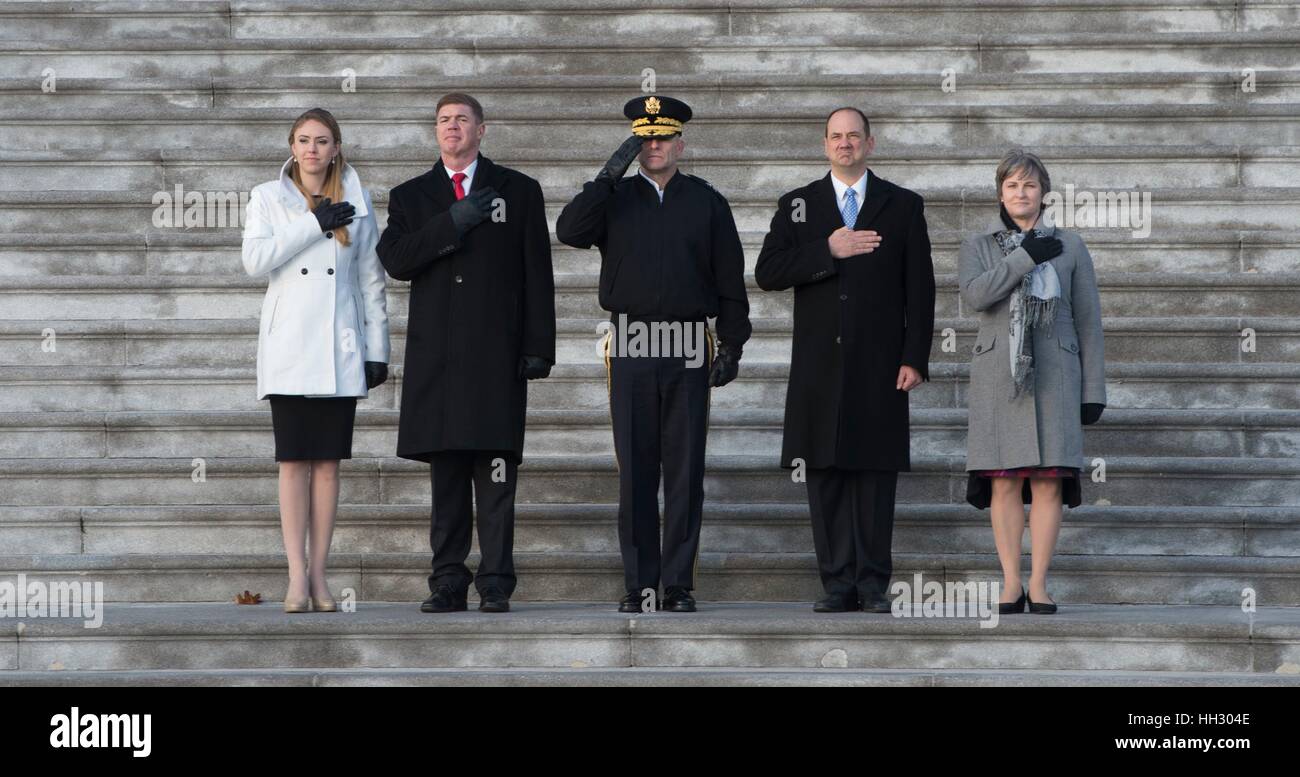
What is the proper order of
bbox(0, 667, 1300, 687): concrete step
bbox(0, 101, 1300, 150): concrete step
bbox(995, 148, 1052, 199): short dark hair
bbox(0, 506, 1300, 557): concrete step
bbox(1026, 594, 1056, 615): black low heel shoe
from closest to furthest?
bbox(0, 667, 1300, 687): concrete step, bbox(1026, 594, 1056, 615): black low heel shoe, bbox(995, 148, 1052, 199): short dark hair, bbox(0, 506, 1300, 557): concrete step, bbox(0, 101, 1300, 150): concrete step

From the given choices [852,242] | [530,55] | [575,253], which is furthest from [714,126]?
[852,242]

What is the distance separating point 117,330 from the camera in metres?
9.73

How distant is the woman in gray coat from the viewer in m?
7.83

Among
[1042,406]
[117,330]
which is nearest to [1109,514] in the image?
[1042,406]

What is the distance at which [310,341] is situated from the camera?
8.02 m

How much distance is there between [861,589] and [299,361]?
8.18 ft

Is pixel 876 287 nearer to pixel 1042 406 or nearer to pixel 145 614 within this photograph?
pixel 1042 406

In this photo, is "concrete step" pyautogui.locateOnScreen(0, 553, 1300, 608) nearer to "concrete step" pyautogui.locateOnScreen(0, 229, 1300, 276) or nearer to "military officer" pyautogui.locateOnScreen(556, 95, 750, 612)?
"military officer" pyautogui.locateOnScreen(556, 95, 750, 612)

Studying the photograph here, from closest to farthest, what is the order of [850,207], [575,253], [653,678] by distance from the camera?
[653,678] → [850,207] → [575,253]

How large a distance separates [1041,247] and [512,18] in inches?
201

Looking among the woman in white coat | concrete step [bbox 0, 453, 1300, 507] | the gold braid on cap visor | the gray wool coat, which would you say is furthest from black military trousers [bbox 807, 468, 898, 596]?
the woman in white coat

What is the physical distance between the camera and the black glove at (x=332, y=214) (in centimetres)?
806

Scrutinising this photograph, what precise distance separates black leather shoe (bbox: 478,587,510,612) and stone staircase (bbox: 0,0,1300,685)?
22cm

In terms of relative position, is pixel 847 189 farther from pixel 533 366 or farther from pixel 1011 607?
pixel 1011 607
